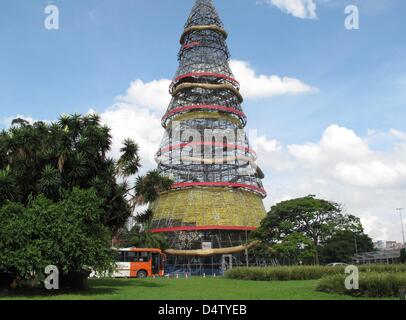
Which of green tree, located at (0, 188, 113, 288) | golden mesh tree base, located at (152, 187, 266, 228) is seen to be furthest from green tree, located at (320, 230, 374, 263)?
green tree, located at (0, 188, 113, 288)

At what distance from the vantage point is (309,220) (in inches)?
2007

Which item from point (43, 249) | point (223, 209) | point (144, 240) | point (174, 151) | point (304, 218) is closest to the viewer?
point (43, 249)

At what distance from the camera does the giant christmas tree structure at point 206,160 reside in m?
65.4

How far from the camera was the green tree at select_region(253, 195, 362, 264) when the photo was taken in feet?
164

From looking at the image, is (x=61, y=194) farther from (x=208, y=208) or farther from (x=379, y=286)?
(x=208, y=208)

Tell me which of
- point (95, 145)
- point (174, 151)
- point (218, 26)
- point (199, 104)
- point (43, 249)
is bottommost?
point (43, 249)

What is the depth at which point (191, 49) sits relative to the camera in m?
83.0

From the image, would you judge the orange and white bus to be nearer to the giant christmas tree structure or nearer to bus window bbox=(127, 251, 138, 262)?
bus window bbox=(127, 251, 138, 262)

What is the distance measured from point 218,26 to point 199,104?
68.5 feet

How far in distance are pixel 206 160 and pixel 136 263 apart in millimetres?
32099

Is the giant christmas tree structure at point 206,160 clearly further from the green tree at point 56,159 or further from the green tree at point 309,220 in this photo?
the green tree at point 56,159

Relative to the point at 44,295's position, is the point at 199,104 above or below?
above
